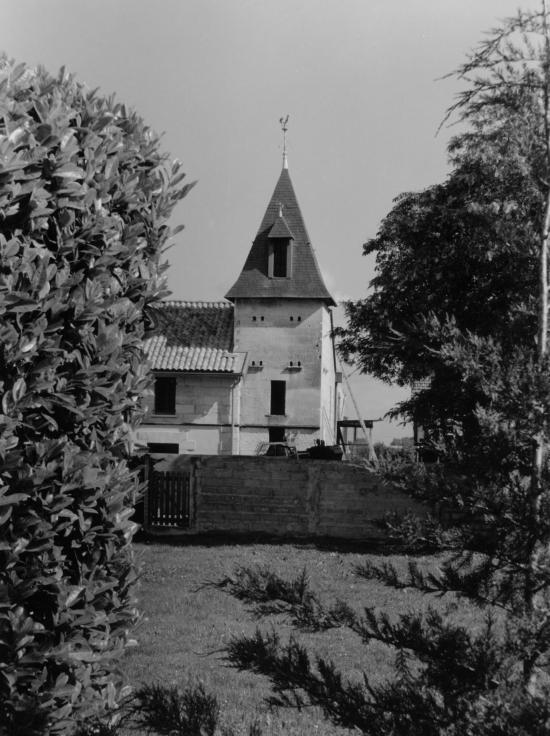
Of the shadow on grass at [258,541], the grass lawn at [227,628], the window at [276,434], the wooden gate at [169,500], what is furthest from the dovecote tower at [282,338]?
the grass lawn at [227,628]

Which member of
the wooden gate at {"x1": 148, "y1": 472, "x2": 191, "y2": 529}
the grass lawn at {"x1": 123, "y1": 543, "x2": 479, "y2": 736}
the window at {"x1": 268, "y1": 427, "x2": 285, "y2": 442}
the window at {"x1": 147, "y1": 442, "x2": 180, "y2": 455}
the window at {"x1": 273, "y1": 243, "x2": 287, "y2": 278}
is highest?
the window at {"x1": 273, "y1": 243, "x2": 287, "y2": 278}

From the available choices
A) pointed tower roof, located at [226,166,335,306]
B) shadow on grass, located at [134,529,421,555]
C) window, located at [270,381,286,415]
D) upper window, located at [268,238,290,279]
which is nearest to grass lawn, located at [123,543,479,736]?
shadow on grass, located at [134,529,421,555]

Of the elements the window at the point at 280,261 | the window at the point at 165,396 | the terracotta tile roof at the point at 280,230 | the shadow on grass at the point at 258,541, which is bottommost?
the shadow on grass at the point at 258,541

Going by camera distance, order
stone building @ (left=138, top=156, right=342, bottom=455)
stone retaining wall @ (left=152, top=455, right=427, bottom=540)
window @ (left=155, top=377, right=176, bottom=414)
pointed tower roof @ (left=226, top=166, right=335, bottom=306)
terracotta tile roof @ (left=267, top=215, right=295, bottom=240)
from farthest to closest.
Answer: terracotta tile roof @ (left=267, top=215, right=295, bottom=240)
pointed tower roof @ (left=226, top=166, right=335, bottom=306)
window @ (left=155, top=377, right=176, bottom=414)
stone building @ (left=138, top=156, right=342, bottom=455)
stone retaining wall @ (left=152, top=455, right=427, bottom=540)

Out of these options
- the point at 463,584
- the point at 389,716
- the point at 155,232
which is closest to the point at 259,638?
the point at 389,716

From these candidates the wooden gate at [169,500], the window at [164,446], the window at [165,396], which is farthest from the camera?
the window at [165,396]

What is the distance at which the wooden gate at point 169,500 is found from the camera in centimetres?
2003

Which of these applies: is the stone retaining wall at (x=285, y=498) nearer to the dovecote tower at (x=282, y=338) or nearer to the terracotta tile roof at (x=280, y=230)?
the dovecote tower at (x=282, y=338)

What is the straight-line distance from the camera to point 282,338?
42125 mm

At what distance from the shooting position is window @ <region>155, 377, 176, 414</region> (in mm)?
40312

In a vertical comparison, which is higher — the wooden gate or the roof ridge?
the roof ridge

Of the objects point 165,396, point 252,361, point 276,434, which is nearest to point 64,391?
point 165,396

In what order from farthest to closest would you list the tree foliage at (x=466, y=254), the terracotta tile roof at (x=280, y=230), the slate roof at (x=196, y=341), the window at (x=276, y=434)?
1. the terracotta tile roof at (x=280, y=230)
2. the window at (x=276, y=434)
3. the slate roof at (x=196, y=341)
4. the tree foliage at (x=466, y=254)

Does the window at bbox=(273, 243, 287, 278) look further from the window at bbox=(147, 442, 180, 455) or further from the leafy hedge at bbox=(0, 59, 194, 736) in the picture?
the leafy hedge at bbox=(0, 59, 194, 736)
